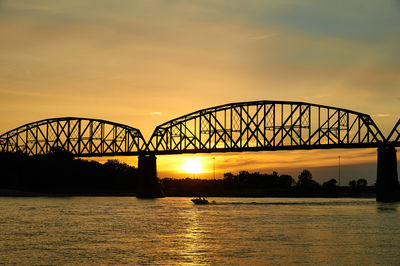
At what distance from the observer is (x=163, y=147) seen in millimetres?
170125

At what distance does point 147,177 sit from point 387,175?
64.4m

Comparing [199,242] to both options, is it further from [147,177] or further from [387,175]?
[147,177]

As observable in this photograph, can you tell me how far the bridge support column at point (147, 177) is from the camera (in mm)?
165375

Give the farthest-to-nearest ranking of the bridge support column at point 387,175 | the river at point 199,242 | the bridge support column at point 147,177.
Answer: the bridge support column at point 147,177
the bridge support column at point 387,175
the river at point 199,242

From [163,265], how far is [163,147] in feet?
426

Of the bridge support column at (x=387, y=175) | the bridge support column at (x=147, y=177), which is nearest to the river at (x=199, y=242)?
the bridge support column at (x=387, y=175)

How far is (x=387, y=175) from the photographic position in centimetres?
12812

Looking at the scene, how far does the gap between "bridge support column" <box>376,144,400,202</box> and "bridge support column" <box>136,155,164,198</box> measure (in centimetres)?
6000

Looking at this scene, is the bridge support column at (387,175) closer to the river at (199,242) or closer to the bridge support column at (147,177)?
the river at (199,242)

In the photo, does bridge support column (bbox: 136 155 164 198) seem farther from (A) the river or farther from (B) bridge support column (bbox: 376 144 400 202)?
(A) the river

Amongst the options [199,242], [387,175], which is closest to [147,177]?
[387,175]

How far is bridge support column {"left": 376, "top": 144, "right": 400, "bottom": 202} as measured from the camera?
129 meters

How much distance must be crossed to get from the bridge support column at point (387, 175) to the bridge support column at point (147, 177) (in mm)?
59998

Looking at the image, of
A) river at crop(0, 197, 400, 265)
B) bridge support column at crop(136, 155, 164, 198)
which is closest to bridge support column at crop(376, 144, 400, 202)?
river at crop(0, 197, 400, 265)
